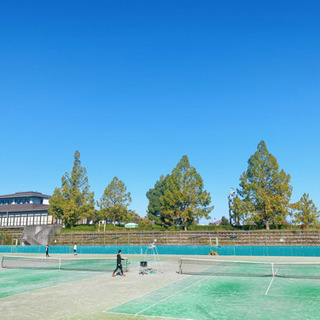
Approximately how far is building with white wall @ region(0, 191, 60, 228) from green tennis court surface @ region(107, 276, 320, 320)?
254ft

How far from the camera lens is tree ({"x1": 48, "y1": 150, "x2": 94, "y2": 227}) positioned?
68.7m

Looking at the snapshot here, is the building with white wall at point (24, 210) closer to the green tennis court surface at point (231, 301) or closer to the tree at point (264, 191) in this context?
the tree at point (264, 191)

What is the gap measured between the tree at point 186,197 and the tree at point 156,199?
23.3 m

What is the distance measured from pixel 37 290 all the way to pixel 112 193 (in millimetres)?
59832

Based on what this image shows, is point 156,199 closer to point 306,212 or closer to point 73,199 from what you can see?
point 73,199

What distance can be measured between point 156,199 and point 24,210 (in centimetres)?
3972

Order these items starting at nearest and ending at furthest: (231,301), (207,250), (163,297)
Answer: (231,301), (163,297), (207,250)

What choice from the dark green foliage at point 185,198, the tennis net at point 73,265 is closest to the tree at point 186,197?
A: the dark green foliage at point 185,198

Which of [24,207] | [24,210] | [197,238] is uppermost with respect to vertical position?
[24,207]

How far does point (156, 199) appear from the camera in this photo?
95375mm

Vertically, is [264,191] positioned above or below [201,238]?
above

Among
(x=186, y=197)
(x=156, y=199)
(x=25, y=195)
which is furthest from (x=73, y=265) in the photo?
(x=25, y=195)

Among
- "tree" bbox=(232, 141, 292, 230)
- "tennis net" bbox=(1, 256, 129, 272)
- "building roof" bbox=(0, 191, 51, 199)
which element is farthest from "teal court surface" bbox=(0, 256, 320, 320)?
"building roof" bbox=(0, 191, 51, 199)

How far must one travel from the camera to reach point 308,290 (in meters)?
15.6
